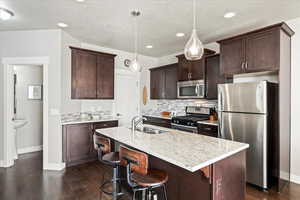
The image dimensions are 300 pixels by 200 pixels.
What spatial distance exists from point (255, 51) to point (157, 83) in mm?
2906

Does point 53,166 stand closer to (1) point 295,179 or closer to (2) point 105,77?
(2) point 105,77

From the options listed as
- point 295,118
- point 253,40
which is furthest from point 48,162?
point 295,118

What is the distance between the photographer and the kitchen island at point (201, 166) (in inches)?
58.4

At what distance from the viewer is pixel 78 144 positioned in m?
3.65

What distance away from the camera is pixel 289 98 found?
2947mm

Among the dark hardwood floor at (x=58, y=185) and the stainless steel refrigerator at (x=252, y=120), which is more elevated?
the stainless steel refrigerator at (x=252, y=120)

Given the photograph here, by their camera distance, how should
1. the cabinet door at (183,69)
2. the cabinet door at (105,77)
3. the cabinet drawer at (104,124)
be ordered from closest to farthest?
the cabinet drawer at (104,124), the cabinet door at (105,77), the cabinet door at (183,69)

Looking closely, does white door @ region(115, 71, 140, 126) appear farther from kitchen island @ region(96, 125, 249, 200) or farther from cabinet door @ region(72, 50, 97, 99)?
kitchen island @ region(96, 125, 249, 200)

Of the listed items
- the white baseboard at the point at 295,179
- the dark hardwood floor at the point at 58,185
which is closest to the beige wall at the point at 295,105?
the white baseboard at the point at 295,179

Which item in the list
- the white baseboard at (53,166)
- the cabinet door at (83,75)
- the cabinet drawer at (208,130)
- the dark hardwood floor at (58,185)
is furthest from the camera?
the cabinet door at (83,75)

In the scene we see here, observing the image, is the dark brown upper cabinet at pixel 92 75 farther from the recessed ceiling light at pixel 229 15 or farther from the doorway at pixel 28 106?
the recessed ceiling light at pixel 229 15

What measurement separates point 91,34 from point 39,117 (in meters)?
2.73

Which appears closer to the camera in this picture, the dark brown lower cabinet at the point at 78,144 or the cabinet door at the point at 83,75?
the dark brown lower cabinet at the point at 78,144

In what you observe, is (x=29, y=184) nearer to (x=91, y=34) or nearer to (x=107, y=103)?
(x=107, y=103)
